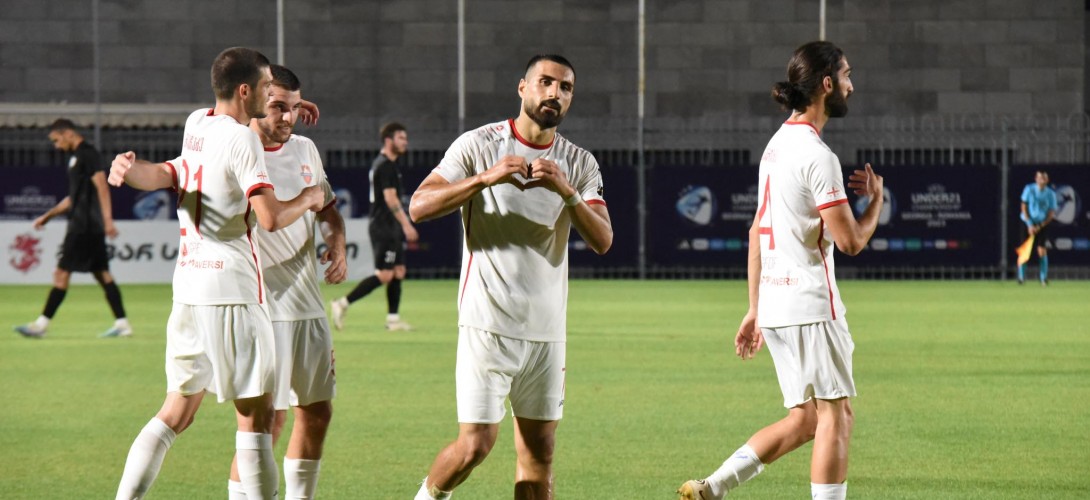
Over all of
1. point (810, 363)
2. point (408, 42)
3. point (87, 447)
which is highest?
point (408, 42)

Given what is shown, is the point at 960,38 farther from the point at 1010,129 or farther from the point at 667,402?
the point at 667,402

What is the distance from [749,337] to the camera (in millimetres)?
6492

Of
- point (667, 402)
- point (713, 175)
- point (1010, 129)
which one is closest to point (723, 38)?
point (713, 175)

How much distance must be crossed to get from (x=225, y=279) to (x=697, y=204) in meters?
22.0

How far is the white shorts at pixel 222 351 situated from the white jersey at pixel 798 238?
2.09m

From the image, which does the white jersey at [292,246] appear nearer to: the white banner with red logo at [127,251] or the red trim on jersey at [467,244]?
the red trim on jersey at [467,244]

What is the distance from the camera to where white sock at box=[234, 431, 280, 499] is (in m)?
5.57

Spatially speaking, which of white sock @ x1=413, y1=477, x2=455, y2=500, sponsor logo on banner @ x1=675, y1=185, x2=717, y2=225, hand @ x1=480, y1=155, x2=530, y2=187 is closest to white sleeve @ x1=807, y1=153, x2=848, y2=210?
hand @ x1=480, y1=155, x2=530, y2=187

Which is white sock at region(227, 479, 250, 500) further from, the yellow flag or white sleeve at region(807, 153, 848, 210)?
the yellow flag

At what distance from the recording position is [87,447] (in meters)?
8.42

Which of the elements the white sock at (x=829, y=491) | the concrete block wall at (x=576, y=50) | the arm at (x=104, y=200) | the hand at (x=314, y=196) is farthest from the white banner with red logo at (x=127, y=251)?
the white sock at (x=829, y=491)

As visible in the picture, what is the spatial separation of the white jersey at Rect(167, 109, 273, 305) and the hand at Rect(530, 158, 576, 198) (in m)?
1.12

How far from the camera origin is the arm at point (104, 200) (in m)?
14.2

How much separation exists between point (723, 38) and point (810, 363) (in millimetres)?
24825
